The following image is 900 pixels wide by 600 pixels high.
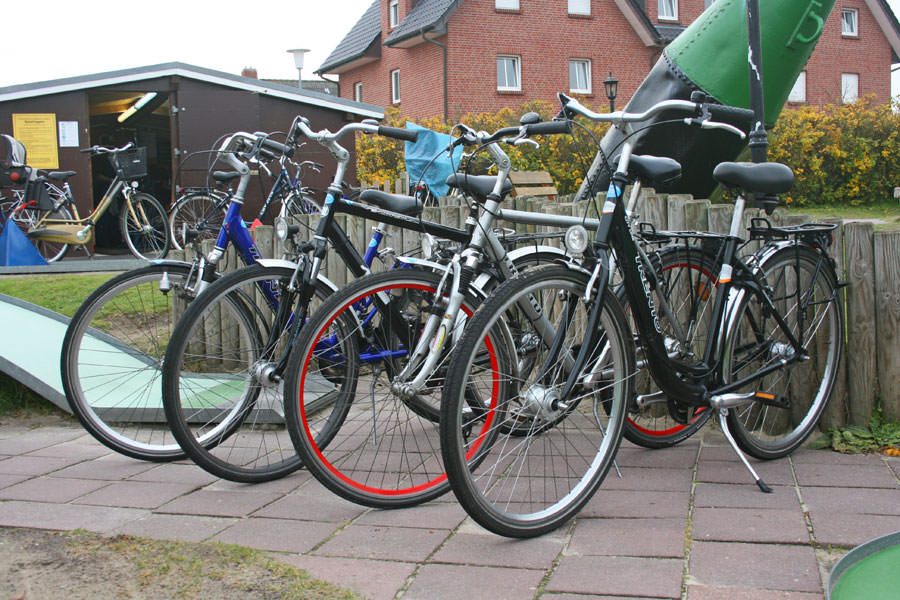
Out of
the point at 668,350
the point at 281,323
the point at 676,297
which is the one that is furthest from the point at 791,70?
the point at 281,323

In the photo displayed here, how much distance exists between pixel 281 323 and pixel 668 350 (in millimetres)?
1592

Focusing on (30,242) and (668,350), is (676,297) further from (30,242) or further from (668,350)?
(30,242)

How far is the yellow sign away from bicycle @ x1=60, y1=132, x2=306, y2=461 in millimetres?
11819

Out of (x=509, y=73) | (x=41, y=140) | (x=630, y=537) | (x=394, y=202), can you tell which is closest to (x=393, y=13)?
(x=509, y=73)

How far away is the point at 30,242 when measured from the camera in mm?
11930

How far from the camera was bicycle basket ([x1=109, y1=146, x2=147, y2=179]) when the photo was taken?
12.0 metres

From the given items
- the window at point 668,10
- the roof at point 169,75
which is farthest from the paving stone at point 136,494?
the window at point 668,10

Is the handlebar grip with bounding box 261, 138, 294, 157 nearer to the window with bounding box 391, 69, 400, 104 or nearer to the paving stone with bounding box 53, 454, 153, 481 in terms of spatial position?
the paving stone with bounding box 53, 454, 153, 481

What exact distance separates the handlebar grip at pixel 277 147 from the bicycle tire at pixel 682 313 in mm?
1544

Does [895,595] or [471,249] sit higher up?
[471,249]

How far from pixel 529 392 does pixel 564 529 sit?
18.6 inches

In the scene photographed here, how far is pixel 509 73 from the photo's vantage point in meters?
34.0

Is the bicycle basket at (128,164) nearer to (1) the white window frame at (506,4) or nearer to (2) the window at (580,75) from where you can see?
(1) the white window frame at (506,4)

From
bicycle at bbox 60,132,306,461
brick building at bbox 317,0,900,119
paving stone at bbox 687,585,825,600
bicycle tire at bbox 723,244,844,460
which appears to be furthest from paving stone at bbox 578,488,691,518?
brick building at bbox 317,0,900,119
